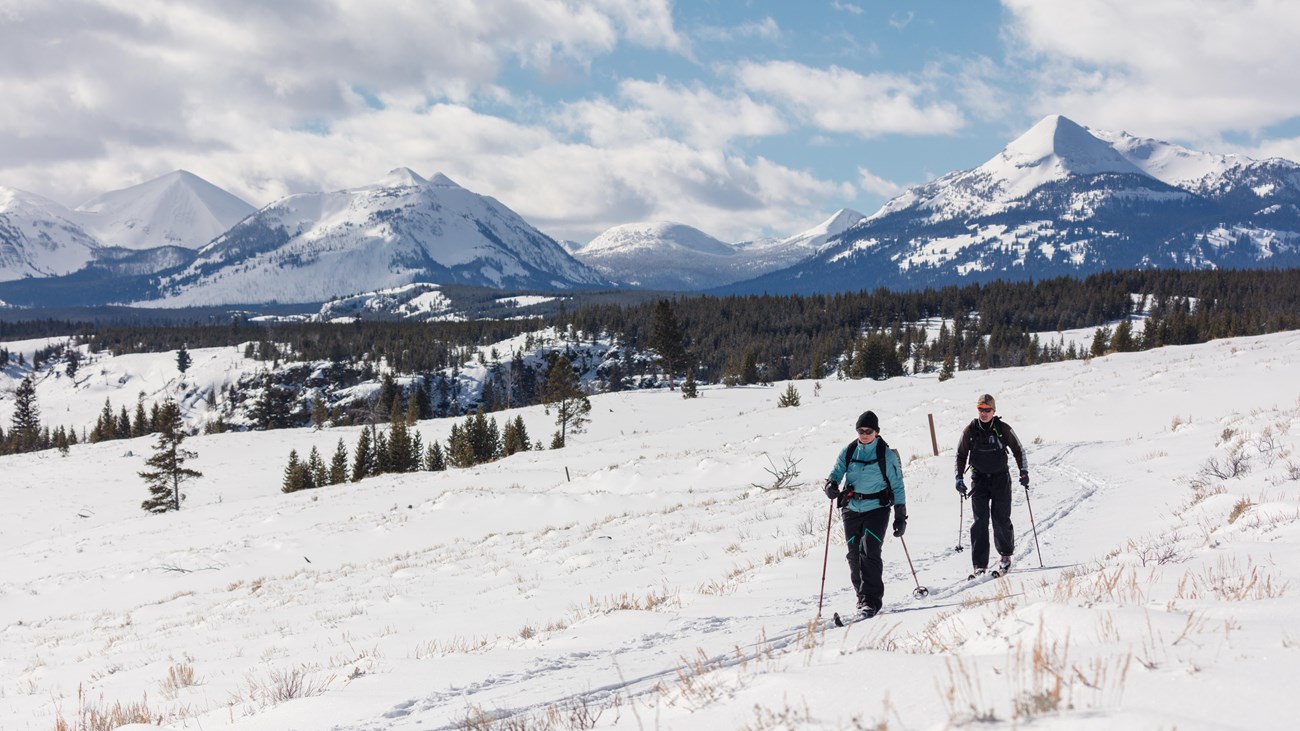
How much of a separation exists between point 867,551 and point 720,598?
2221 millimetres

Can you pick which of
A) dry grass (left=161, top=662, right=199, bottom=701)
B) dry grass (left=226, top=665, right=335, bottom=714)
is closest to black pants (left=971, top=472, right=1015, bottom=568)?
dry grass (left=226, top=665, right=335, bottom=714)

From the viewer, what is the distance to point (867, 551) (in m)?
7.75

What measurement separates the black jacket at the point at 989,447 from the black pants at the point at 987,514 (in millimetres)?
131

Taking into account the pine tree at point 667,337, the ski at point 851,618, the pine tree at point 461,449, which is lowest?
Answer: the pine tree at point 461,449

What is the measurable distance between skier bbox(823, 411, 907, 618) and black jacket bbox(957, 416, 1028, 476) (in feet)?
6.67

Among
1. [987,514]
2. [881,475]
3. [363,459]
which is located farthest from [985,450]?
[363,459]

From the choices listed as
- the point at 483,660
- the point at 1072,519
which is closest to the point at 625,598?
the point at 483,660

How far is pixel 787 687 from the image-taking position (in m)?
3.80

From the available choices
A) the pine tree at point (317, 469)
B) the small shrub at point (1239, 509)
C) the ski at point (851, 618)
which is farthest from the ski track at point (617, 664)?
the pine tree at point (317, 469)

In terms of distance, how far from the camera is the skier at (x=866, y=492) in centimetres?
790

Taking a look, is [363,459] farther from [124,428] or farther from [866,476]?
[124,428]

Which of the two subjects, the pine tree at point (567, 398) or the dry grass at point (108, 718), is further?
the pine tree at point (567, 398)

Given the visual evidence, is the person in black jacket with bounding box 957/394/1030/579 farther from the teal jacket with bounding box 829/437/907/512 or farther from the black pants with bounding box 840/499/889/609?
the black pants with bounding box 840/499/889/609

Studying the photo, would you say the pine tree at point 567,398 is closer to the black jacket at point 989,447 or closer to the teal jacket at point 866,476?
the black jacket at point 989,447
